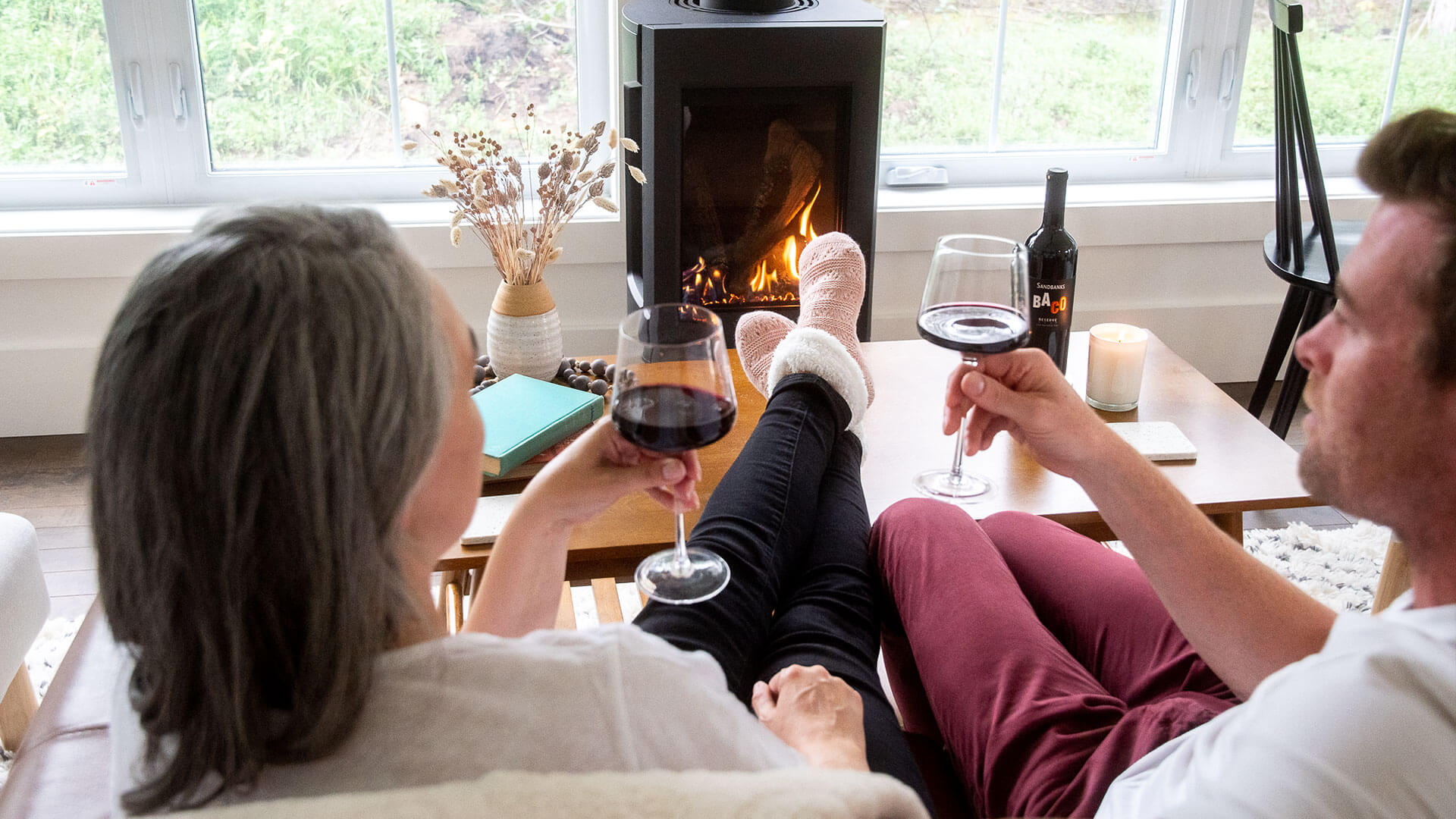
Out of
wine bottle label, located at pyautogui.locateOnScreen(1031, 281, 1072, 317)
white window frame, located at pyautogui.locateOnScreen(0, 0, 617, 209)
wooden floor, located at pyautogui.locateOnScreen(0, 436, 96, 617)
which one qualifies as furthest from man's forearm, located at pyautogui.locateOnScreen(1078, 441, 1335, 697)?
white window frame, located at pyautogui.locateOnScreen(0, 0, 617, 209)

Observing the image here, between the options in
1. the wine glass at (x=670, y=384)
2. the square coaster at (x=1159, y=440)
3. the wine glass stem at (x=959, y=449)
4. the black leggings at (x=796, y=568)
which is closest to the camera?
the wine glass at (x=670, y=384)

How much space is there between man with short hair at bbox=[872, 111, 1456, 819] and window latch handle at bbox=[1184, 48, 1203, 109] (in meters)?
2.06

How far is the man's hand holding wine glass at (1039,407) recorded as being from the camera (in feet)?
3.94

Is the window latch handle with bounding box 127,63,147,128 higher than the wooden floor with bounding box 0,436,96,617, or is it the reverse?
the window latch handle with bounding box 127,63,147,128

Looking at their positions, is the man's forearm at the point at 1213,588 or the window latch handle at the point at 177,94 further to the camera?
the window latch handle at the point at 177,94

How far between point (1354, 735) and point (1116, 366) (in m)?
1.14

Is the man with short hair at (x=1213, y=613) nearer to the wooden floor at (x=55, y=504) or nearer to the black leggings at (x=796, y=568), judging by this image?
the black leggings at (x=796, y=568)

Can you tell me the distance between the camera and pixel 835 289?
1.80 m

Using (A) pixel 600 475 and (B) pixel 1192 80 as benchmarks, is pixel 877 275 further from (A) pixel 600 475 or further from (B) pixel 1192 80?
(A) pixel 600 475

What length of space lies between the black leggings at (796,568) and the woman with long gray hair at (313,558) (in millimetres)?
310

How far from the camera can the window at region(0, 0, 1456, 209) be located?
8.89 feet

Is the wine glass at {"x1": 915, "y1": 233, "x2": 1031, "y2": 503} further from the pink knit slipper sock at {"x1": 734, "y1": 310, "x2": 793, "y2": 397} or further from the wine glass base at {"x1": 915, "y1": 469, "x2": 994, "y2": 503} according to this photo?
the pink knit slipper sock at {"x1": 734, "y1": 310, "x2": 793, "y2": 397}

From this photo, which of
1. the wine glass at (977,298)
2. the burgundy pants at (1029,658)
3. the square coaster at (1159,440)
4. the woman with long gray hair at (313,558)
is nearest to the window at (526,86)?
the square coaster at (1159,440)

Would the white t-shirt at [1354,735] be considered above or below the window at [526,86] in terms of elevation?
below
